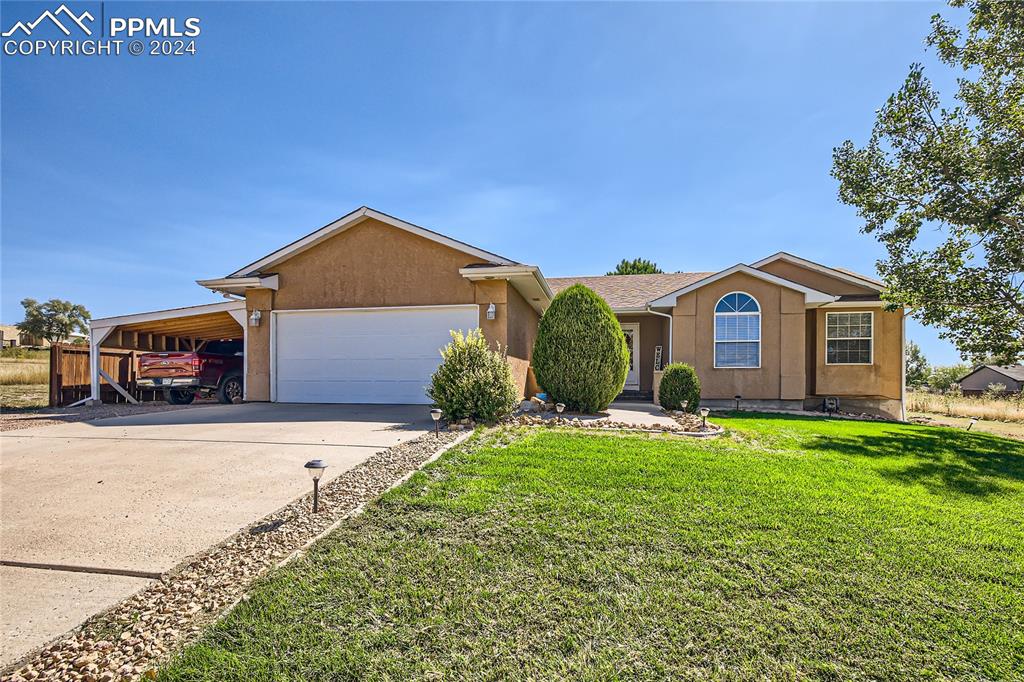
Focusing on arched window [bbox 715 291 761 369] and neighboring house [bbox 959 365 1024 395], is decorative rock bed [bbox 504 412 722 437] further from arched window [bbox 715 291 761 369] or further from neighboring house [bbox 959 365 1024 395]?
Result: neighboring house [bbox 959 365 1024 395]

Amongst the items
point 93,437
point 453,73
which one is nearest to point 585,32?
point 453,73

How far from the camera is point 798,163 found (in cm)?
1246

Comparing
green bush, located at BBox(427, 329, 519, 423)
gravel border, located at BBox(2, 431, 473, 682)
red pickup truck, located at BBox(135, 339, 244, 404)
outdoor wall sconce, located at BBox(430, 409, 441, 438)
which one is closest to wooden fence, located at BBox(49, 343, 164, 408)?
red pickup truck, located at BBox(135, 339, 244, 404)

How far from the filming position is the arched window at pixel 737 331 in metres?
13.2

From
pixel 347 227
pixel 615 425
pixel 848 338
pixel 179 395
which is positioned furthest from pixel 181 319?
pixel 848 338

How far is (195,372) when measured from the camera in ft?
41.9

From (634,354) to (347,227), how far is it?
33.4ft

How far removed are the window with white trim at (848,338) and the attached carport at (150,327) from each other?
1662 cm

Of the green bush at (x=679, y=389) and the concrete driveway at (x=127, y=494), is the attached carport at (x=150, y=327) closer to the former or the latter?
the concrete driveway at (x=127, y=494)

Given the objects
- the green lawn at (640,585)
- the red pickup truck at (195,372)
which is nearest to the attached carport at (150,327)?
the red pickup truck at (195,372)

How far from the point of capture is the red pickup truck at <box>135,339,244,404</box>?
12.4 metres

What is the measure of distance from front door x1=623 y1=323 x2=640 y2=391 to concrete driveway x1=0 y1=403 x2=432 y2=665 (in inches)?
380

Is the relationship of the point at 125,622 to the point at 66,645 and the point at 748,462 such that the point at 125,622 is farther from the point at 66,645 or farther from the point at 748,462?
the point at 748,462

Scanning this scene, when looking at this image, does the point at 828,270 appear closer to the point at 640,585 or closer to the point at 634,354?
the point at 634,354
